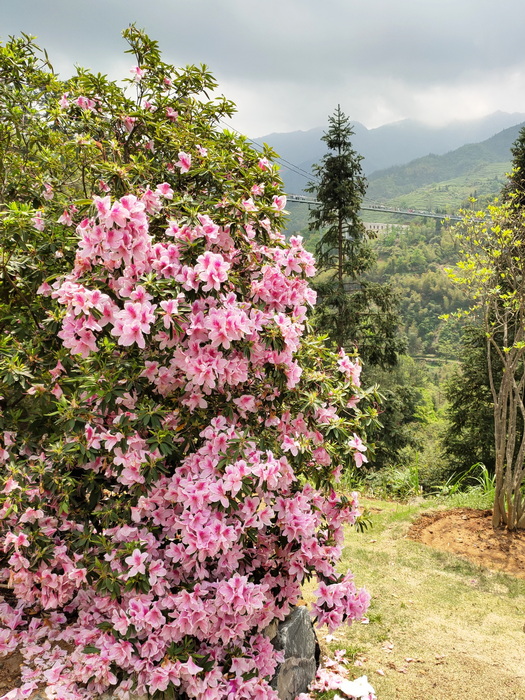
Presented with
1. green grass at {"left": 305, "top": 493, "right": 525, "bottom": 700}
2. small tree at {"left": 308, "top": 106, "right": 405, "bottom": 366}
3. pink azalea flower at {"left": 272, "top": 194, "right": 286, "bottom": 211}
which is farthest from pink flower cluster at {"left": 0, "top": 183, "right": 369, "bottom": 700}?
small tree at {"left": 308, "top": 106, "right": 405, "bottom": 366}

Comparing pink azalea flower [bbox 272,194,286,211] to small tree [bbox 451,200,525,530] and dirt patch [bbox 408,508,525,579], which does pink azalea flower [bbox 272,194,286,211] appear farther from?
dirt patch [bbox 408,508,525,579]

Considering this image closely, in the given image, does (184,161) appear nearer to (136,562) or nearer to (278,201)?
(278,201)

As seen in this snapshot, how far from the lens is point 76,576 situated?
236cm

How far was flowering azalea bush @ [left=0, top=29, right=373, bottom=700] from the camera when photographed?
2213mm

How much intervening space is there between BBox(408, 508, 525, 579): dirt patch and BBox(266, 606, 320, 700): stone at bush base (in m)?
2.69

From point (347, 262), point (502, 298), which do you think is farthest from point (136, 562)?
point (347, 262)

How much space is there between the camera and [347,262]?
573 inches

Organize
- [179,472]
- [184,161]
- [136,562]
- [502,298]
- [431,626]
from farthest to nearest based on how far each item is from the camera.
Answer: [502,298] → [431,626] → [184,161] → [179,472] → [136,562]

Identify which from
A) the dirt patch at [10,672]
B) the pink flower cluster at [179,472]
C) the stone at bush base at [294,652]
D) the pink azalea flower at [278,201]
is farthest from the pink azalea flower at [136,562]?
the pink azalea flower at [278,201]

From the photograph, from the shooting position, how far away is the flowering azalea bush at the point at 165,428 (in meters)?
2.21

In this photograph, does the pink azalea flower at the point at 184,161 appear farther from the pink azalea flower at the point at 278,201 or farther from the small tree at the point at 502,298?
the small tree at the point at 502,298

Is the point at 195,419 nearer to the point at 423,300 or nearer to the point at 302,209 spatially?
the point at 423,300

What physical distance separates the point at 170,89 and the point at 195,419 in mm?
2000

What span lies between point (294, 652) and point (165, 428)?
150 centimetres
